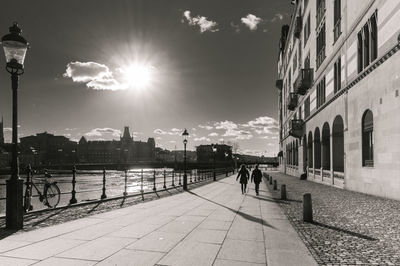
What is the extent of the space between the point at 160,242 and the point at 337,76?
68.8 feet

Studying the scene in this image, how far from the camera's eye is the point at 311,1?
3331 cm

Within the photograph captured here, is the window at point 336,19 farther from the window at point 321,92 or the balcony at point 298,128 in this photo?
the balcony at point 298,128

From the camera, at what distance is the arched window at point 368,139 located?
17.7m

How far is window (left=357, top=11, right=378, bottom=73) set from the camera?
17109 millimetres

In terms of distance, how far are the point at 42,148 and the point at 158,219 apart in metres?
207

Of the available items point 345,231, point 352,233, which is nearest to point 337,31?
point 345,231

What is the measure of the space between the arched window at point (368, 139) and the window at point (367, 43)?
8.93 ft

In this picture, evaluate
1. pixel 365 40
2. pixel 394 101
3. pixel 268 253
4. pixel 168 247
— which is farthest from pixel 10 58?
pixel 365 40

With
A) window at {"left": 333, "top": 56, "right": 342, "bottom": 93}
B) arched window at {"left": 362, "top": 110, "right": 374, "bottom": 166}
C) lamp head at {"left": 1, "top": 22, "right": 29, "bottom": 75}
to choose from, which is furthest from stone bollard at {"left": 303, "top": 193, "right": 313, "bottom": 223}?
window at {"left": 333, "top": 56, "right": 342, "bottom": 93}

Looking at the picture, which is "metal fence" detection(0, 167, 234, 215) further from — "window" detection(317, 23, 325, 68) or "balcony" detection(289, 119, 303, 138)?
"window" detection(317, 23, 325, 68)

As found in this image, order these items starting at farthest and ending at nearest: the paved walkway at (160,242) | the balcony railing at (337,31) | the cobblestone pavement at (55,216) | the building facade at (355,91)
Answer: the balcony railing at (337,31), the building facade at (355,91), the cobblestone pavement at (55,216), the paved walkway at (160,242)

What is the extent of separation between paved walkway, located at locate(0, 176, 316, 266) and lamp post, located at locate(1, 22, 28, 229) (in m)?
0.81

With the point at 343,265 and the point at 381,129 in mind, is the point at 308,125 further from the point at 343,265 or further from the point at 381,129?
the point at 343,265

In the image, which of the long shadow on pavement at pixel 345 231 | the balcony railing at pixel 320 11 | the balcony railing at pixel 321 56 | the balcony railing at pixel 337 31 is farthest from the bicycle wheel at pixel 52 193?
the balcony railing at pixel 320 11
